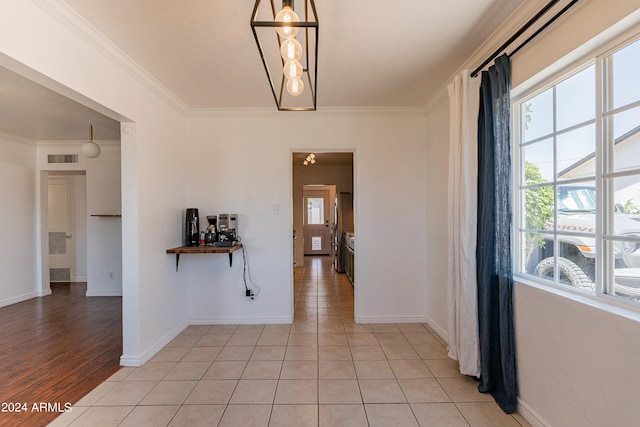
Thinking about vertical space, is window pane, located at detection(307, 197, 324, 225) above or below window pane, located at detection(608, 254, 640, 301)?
above

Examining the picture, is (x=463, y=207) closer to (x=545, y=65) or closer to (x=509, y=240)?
(x=509, y=240)

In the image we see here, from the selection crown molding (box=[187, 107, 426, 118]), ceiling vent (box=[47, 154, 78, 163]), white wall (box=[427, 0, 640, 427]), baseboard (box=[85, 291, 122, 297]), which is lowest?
baseboard (box=[85, 291, 122, 297])

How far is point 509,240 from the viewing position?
74.5 inches

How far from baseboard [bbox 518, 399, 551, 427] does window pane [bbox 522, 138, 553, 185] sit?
4.80ft

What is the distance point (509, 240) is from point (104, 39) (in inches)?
125

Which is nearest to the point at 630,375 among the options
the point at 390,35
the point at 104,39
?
the point at 390,35

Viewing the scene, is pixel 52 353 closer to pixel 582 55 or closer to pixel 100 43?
pixel 100 43

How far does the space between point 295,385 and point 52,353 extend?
2.48 m

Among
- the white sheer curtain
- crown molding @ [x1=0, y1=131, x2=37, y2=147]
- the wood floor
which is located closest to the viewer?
the wood floor

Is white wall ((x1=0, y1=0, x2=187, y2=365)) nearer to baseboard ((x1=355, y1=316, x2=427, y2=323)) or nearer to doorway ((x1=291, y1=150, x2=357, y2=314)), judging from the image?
baseboard ((x1=355, y1=316, x2=427, y2=323))

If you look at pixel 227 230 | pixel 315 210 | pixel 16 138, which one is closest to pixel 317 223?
pixel 315 210

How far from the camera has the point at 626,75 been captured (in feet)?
4.44

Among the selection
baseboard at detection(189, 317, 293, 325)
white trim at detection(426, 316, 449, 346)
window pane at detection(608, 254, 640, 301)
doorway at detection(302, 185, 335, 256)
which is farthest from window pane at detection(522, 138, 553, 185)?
doorway at detection(302, 185, 335, 256)

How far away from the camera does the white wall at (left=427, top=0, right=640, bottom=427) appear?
1.26 meters
